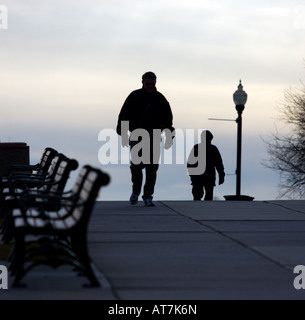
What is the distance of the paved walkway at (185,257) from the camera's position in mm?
9000

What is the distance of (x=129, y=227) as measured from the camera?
14.7 m

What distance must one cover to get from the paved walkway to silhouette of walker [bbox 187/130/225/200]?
5015 millimetres

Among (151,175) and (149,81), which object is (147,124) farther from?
(151,175)

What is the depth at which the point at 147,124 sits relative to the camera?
17.6 meters

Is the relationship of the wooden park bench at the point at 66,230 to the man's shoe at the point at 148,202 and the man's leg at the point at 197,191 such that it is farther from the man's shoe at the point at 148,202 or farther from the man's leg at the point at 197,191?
the man's leg at the point at 197,191

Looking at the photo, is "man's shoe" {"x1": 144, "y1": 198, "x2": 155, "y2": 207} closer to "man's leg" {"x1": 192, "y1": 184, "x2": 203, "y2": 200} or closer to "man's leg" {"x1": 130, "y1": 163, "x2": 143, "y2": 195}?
"man's leg" {"x1": 130, "y1": 163, "x2": 143, "y2": 195}

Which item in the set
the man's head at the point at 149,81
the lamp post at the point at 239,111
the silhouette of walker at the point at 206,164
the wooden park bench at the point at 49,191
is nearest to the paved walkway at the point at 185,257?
the wooden park bench at the point at 49,191

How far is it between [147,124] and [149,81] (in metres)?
0.74

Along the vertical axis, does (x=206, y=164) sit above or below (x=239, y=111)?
below

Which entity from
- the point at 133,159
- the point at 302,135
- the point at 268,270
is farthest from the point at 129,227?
the point at 302,135

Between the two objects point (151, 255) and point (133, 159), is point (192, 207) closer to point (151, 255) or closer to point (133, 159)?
point (133, 159)

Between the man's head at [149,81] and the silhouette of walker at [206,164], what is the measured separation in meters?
5.68

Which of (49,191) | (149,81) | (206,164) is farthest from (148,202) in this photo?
(49,191)
